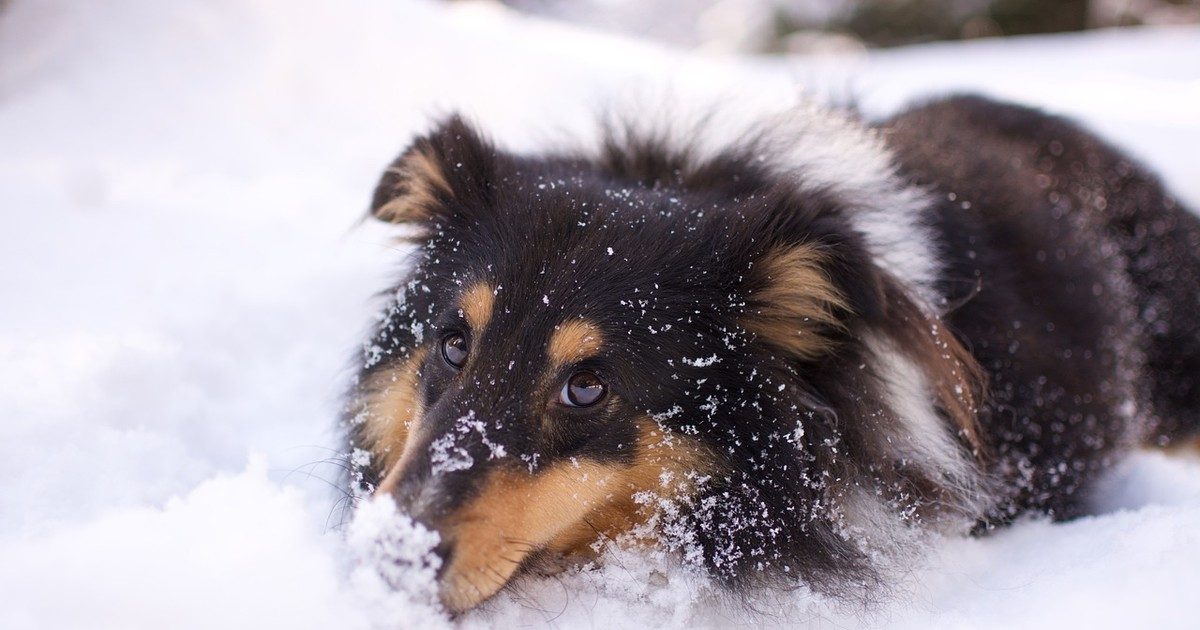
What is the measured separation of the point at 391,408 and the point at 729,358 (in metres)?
0.99

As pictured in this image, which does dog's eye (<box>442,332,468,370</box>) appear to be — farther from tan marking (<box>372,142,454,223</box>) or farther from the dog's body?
tan marking (<box>372,142,454,223</box>)

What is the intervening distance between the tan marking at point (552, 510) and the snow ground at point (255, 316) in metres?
0.10

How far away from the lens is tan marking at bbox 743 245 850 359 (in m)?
2.18

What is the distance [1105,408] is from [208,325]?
10.2 feet

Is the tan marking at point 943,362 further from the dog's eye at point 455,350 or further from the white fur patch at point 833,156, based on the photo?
the dog's eye at point 455,350

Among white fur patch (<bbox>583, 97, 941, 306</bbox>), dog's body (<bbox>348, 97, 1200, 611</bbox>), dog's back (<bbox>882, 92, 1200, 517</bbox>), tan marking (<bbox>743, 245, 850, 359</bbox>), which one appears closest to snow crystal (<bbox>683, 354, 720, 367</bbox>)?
dog's body (<bbox>348, 97, 1200, 611</bbox>)

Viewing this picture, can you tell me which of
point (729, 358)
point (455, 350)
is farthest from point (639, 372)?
point (455, 350)

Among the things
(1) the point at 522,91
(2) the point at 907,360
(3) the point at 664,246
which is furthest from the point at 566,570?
(1) the point at 522,91

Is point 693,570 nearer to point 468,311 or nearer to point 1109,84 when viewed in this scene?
point 468,311

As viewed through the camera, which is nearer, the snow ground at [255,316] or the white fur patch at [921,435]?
the snow ground at [255,316]

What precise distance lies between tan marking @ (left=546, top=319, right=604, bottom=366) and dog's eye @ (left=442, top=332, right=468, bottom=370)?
26cm

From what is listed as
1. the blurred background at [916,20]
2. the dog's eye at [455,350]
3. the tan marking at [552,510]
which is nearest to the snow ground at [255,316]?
the tan marking at [552,510]

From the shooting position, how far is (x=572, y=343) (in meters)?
2.11

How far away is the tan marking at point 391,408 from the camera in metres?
2.43
